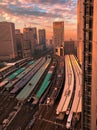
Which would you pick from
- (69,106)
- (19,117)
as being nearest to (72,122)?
(69,106)

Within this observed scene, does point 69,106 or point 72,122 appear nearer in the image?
point 72,122

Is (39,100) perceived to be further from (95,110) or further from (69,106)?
(95,110)

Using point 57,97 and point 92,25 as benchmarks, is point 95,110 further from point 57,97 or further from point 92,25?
point 57,97

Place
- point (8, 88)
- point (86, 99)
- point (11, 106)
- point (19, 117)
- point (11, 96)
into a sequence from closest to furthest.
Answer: point (86, 99)
point (19, 117)
point (11, 106)
point (11, 96)
point (8, 88)

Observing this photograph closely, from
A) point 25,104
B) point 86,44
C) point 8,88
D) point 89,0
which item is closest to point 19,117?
point 25,104

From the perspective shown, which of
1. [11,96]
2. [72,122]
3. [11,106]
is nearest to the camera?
[72,122]

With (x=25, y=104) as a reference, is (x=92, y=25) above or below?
above

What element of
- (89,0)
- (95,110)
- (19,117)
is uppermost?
(89,0)
